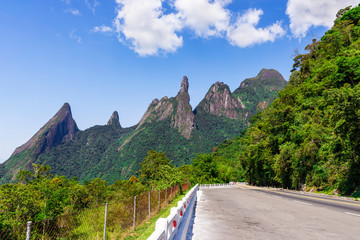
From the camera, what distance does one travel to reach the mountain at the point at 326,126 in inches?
761

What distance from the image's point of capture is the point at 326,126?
28.6 meters

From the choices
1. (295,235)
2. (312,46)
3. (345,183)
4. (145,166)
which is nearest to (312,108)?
(345,183)

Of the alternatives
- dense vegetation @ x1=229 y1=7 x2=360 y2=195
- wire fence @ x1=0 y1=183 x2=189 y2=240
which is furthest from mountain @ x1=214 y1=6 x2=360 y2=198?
wire fence @ x1=0 y1=183 x2=189 y2=240

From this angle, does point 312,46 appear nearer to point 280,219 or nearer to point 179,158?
point 280,219

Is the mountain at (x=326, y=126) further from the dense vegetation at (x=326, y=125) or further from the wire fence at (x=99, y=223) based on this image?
the wire fence at (x=99, y=223)

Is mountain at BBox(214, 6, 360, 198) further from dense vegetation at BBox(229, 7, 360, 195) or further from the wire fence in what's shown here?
the wire fence

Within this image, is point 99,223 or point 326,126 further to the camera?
point 326,126

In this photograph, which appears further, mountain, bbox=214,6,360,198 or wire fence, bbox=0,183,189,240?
mountain, bbox=214,6,360,198

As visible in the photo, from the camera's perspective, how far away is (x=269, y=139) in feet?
144

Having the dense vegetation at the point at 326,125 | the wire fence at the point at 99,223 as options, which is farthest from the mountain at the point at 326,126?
the wire fence at the point at 99,223

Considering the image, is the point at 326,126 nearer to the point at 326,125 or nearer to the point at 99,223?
the point at 326,125

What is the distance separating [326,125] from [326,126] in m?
0.13

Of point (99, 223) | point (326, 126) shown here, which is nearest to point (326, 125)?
point (326, 126)

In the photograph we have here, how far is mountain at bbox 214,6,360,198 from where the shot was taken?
19.3 m
